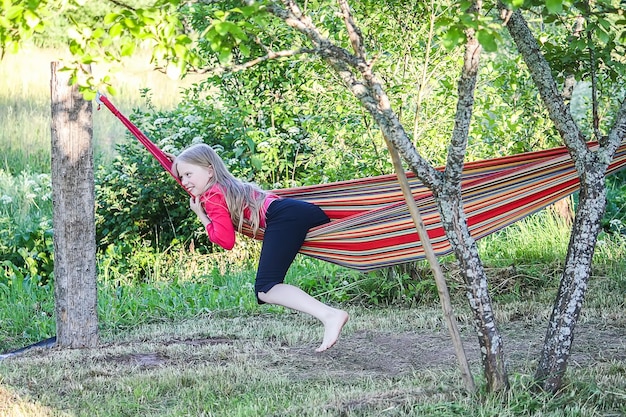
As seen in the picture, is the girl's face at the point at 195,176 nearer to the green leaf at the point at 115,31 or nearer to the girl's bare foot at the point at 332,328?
the girl's bare foot at the point at 332,328

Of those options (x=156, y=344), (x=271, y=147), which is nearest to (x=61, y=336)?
(x=156, y=344)

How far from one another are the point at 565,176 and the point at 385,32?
1658mm

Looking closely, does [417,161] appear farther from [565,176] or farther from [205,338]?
[205,338]

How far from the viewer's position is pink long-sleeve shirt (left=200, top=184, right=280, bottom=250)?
143 inches

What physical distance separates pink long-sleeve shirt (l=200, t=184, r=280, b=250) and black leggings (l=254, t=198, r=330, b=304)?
79 mm

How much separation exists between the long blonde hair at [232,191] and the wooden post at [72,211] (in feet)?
1.66

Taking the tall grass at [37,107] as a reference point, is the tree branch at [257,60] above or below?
above

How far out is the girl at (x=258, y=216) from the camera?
11.6ft

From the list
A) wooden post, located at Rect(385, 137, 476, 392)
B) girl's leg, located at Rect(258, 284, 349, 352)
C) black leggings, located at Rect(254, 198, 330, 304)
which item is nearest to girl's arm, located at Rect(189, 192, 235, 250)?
black leggings, located at Rect(254, 198, 330, 304)

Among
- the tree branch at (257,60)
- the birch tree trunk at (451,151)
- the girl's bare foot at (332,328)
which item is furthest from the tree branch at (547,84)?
the girl's bare foot at (332,328)

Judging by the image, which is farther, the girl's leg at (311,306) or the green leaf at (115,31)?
the girl's leg at (311,306)

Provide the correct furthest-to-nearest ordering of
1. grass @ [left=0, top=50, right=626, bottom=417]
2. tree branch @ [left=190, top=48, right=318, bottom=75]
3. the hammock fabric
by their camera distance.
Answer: the hammock fabric < grass @ [left=0, top=50, right=626, bottom=417] < tree branch @ [left=190, top=48, right=318, bottom=75]

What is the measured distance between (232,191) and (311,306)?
61 centimetres

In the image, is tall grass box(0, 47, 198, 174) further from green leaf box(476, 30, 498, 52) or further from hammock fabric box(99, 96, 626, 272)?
green leaf box(476, 30, 498, 52)
